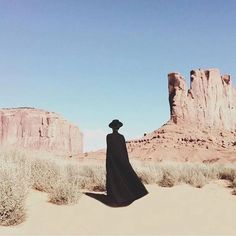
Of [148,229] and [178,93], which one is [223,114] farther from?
[148,229]

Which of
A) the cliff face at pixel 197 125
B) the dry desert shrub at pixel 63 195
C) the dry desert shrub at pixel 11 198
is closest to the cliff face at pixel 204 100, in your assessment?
the cliff face at pixel 197 125

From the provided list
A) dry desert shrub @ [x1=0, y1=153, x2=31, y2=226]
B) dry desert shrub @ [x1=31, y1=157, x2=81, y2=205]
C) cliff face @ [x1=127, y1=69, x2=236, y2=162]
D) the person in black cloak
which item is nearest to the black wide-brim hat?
the person in black cloak

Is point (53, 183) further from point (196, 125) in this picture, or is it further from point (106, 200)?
point (196, 125)

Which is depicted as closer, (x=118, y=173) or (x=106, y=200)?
(x=118, y=173)

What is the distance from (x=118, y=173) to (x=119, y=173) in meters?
0.03

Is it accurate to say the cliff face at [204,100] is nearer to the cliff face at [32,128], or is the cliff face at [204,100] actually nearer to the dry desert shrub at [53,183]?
the cliff face at [32,128]

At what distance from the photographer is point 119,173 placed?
34.6ft

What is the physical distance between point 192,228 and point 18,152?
674 cm

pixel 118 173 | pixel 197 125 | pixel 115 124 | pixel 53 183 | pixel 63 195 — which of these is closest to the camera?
pixel 63 195

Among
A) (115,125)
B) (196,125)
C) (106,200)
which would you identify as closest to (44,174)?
(106,200)

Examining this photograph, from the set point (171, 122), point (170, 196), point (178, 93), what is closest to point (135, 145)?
point (171, 122)

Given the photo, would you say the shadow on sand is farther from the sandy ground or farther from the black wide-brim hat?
the black wide-brim hat

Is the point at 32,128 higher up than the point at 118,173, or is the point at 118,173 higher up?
the point at 32,128

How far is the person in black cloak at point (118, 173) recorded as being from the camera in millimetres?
10531
